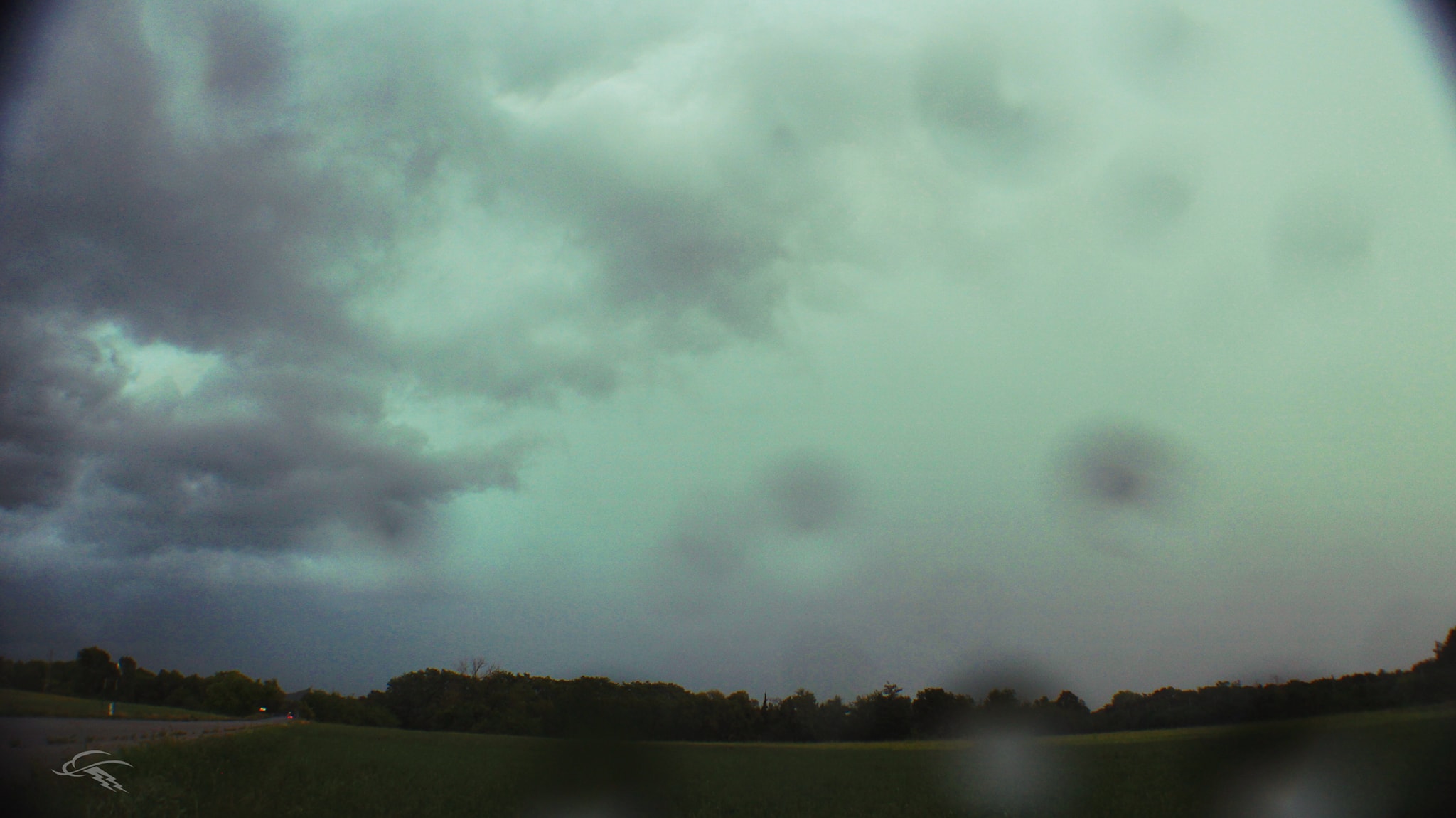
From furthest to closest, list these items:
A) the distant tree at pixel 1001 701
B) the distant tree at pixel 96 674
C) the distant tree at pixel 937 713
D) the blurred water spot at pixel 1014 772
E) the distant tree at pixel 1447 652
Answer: the distant tree at pixel 96 674
the distant tree at pixel 937 713
the distant tree at pixel 1001 701
the distant tree at pixel 1447 652
the blurred water spot at pixel 1014 772

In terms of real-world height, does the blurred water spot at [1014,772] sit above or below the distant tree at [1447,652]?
below

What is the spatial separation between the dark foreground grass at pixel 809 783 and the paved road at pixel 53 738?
57.3 inches

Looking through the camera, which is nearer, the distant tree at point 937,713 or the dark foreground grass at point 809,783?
the dark foreground grass at point 809,783

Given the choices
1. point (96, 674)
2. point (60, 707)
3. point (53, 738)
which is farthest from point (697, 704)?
point (96, 674)

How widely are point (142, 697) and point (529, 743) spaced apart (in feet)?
313

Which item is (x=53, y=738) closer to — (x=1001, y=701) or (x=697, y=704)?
(x=697, y=704)

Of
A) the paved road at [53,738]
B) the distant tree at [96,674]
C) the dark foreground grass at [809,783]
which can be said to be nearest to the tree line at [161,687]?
the distant tree at [96,674]

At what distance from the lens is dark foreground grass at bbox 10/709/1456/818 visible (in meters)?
15.6

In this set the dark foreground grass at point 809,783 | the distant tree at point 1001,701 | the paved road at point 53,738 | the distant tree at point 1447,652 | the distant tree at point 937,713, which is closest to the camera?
the dark foreground grass at point 809,783

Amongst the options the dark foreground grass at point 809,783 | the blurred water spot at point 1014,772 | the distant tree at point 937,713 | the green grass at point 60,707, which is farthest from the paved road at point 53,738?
the distant tree at point 937,713

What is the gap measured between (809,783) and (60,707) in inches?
2415

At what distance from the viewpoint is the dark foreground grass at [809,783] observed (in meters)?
15.6

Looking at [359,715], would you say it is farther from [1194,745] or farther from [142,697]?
[1194,745]

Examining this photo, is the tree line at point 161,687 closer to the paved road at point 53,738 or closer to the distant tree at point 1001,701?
the paved road at point 53,738
